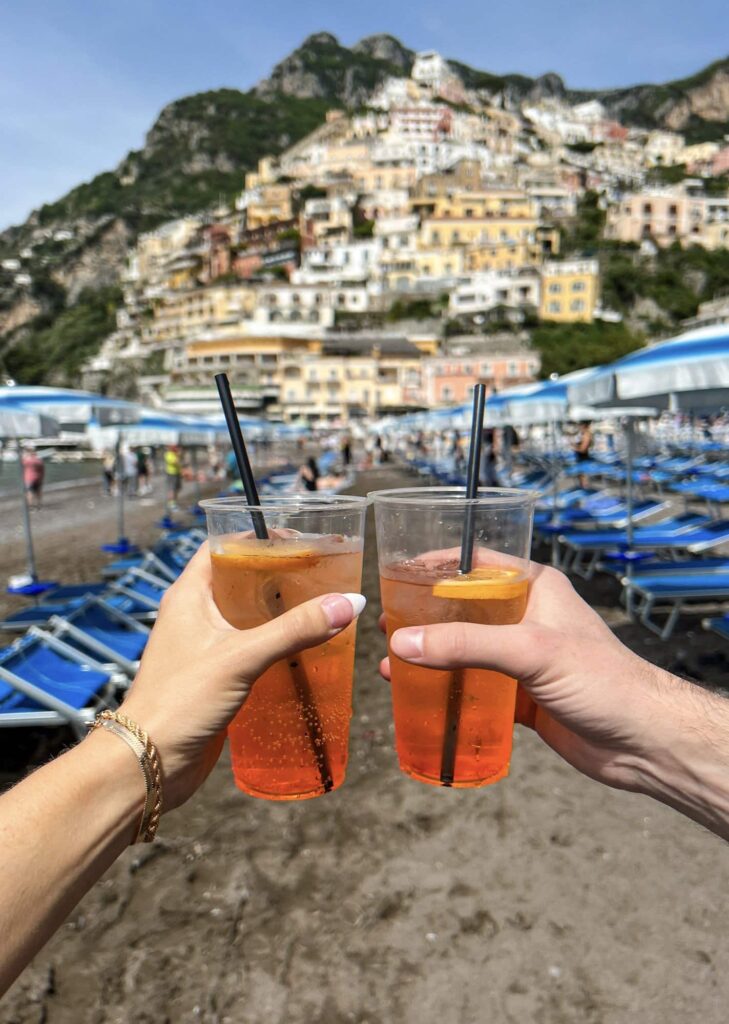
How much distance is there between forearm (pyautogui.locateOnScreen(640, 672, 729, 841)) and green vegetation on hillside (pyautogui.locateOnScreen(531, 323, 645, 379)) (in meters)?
59.7

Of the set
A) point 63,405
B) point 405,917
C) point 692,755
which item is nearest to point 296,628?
point 692,755

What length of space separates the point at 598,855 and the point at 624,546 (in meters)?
5.04

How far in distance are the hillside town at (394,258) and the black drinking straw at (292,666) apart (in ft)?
192

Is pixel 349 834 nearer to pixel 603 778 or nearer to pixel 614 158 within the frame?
pixel 603 778

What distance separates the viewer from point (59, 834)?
0.96 m

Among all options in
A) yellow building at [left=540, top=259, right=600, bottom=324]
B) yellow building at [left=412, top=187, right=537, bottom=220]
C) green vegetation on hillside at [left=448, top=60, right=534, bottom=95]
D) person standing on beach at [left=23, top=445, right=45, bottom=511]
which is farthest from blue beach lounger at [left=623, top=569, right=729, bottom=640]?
green vegetation on hillside at [left=448, top=60, right=534, bottom=95]

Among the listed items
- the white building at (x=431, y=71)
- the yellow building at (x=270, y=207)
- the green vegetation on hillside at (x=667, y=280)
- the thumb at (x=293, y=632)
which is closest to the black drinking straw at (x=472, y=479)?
the thumb at (x=293, y=632)

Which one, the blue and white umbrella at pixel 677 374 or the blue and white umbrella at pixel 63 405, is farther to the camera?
the blue and white umbrella at pixel 63 405

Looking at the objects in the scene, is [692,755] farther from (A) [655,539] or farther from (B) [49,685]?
(A) [655,539]

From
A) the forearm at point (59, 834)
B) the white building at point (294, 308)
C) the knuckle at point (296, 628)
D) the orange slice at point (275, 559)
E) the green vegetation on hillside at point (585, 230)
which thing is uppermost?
the green vegetation on hillside at point (585, 230)

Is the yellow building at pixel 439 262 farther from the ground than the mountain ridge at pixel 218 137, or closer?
closer

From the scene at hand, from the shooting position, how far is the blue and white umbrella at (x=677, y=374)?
4879 millimetres

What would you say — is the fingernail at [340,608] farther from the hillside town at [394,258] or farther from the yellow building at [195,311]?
the yellow building at [195,311]

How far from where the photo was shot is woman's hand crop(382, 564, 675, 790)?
3.78 feet
